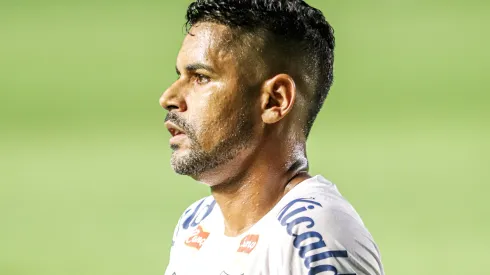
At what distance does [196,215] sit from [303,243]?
27.3 inches

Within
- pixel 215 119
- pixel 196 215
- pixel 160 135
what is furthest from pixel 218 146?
pixel 160 135

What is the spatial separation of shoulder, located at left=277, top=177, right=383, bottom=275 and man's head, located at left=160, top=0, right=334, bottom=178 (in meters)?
0.22

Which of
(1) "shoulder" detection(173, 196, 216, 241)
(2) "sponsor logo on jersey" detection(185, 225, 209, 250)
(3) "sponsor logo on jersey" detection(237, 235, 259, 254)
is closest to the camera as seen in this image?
(3) "sponsor logo on jersey" detection(237, 235, 259, 254)

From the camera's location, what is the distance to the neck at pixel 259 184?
2.09m

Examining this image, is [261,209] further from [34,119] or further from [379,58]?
[34,119]

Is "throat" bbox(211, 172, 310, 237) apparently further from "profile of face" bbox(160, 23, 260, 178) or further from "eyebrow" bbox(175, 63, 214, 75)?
"eyebrow" bbox(175, 63, 214, 75)

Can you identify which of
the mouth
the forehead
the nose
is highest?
the forehead

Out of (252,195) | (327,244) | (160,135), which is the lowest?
(327,244)

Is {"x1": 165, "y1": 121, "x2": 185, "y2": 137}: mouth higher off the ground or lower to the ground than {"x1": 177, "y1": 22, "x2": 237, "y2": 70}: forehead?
lower

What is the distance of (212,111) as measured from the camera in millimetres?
2053

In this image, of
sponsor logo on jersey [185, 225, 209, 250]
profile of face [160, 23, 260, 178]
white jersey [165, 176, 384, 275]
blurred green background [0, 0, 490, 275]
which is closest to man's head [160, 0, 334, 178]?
profile of face [160, 23, 260, 178]

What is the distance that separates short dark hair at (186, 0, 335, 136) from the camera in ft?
6.84

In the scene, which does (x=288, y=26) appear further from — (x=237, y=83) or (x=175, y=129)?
(x=175, y=129)

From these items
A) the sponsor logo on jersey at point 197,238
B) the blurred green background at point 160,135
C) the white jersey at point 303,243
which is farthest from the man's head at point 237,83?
the blurred green background at point 160,135
